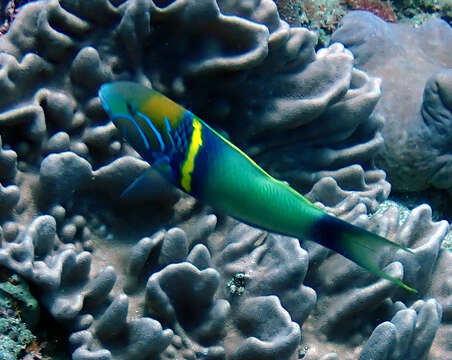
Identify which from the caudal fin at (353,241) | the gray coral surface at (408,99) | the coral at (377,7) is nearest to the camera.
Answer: the caudal fin at (353,241)

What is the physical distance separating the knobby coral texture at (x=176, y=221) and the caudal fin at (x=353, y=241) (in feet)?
3.74

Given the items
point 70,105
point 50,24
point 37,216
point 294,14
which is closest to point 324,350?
point 37,216

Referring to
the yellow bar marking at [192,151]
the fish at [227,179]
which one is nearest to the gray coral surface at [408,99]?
the fish at [227,179]

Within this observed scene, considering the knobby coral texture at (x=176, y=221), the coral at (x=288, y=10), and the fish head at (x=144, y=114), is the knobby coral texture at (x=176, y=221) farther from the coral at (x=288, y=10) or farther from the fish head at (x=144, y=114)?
the coral at (x=288, y=10)

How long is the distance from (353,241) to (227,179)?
1.46ft

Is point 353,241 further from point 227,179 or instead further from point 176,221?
point 176,221

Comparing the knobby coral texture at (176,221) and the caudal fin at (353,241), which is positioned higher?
the caudal fin at (353,241)

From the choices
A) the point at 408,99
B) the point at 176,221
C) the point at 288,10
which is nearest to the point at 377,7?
the point at 408,99

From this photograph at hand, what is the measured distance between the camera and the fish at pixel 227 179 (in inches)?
59.1

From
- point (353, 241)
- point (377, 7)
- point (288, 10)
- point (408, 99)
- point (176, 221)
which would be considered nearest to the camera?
point (353, 241)

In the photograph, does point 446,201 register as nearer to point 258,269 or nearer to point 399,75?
point 399,75

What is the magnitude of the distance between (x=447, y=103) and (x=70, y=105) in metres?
3.39

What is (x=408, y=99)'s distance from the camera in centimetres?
471

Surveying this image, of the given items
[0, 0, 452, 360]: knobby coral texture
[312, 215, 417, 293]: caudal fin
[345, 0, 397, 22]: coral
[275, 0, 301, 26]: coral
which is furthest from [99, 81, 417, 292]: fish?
[345, 0, 397, 22]: coral
